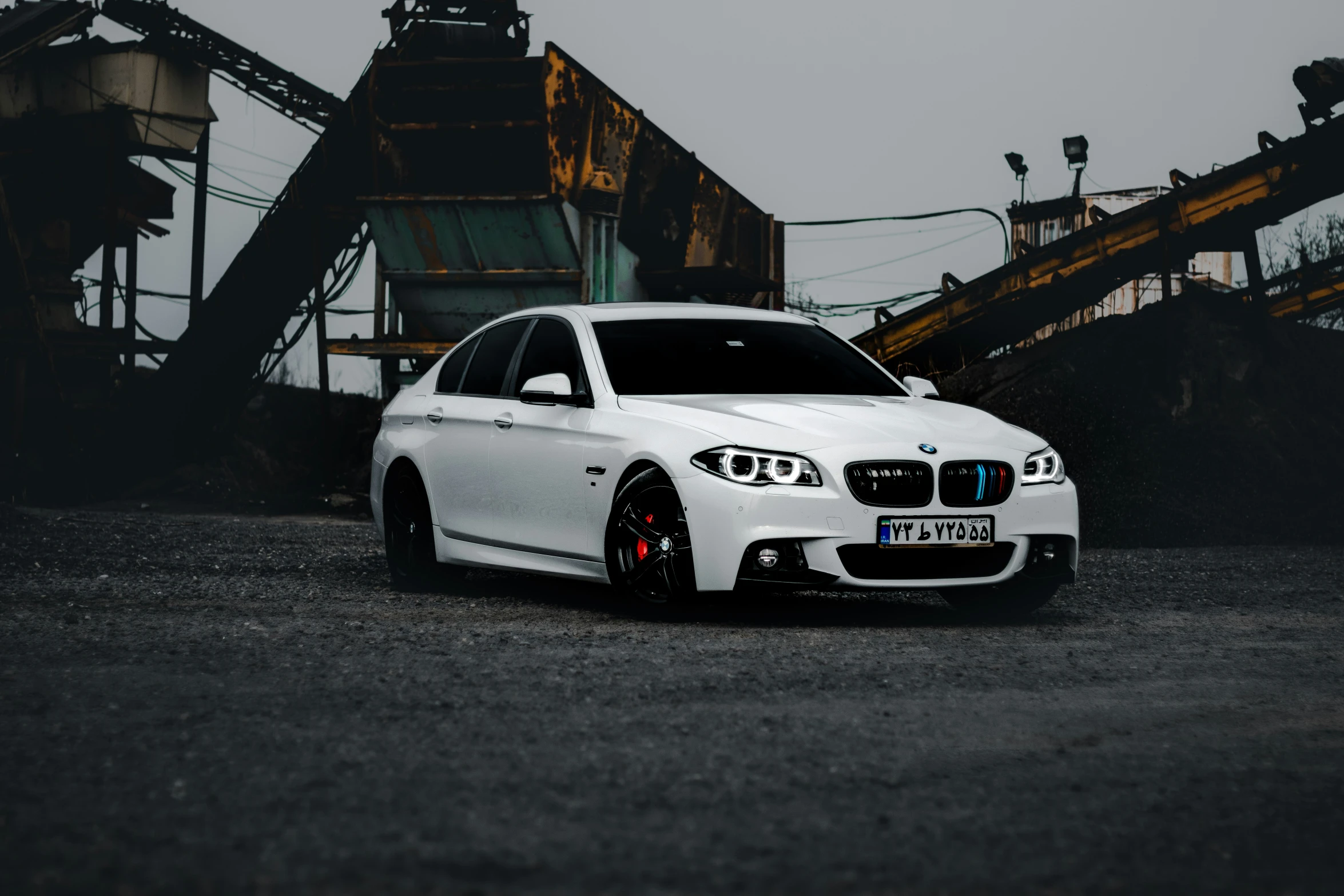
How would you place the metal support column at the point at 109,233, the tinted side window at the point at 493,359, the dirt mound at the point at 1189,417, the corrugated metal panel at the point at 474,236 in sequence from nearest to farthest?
the tinted side window at the point at 493,359 → the dirt mound at the point at 1189,417 → the corrugated metal panel at the point at 474,236 → the metal support column at the point at 109,233

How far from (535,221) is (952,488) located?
9.81 meters

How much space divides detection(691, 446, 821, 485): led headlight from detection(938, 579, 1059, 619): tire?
101 cm

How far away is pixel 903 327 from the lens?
18375 millimetres

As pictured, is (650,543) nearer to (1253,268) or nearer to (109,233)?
(1253,268)

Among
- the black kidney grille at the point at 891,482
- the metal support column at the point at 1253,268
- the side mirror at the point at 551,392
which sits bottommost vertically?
the black kidney grille at the point at 891,482

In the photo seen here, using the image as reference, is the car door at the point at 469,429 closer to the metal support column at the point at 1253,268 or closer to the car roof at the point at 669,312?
the car roof at the point at 669,312

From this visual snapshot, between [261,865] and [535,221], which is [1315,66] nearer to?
[535,221]

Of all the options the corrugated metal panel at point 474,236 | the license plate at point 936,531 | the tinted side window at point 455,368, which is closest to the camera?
the license plate at point 936,531

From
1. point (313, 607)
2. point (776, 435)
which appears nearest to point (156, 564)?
point (313, 607)

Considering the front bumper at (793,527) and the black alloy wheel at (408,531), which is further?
the black alloy wheel at (408,531)

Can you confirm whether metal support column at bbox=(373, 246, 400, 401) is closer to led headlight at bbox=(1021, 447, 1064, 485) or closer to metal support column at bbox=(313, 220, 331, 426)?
metal support column at bbox=(313, 220, 331, 426)

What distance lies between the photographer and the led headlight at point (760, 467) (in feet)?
21.0

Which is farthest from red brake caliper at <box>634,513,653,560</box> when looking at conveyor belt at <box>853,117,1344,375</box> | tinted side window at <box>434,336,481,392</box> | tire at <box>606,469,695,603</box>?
conveyor belt at <box>853,117,1344,375</box>

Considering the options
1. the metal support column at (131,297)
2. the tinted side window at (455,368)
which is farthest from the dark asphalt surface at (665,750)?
the metal support column at (131,297)
